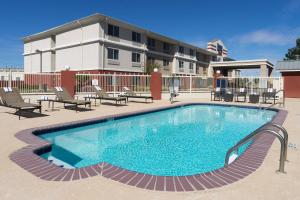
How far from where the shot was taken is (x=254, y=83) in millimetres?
21328

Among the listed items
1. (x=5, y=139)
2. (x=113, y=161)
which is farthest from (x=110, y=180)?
(x=5, y=139)

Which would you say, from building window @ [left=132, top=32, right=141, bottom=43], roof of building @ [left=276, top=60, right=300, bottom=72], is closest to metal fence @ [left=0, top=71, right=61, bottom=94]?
building window @ [left=132, top=32, right=141, bottom=43]

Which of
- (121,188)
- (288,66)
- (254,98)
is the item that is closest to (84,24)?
(254,98)

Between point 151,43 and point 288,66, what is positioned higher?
point 151,43

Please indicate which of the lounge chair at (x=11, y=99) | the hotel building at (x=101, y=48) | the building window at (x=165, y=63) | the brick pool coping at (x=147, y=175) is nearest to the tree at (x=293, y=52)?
the hotel building at (x=101, y=48)

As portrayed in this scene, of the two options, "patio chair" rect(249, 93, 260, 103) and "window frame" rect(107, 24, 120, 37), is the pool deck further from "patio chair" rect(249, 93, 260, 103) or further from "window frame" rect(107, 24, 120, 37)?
"window frame" rect(107, 24, 120, 37)

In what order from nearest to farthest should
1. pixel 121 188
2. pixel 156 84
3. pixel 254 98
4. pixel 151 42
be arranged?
1. pixel 121 188
2. pixel 254 98
3. pixel 156 84
4. pixel 151 42

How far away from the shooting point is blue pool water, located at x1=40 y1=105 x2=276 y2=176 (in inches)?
215

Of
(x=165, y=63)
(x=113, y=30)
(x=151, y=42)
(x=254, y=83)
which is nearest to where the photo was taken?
(x=254, y=83)

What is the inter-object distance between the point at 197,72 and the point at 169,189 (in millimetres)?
45676

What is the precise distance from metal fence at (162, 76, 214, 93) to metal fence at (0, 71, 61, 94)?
906cm

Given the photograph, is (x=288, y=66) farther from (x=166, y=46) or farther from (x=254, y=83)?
(x=166, y=46)

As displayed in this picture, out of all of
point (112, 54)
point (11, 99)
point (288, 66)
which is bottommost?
point (11, 99)

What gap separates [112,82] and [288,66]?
17421mm
